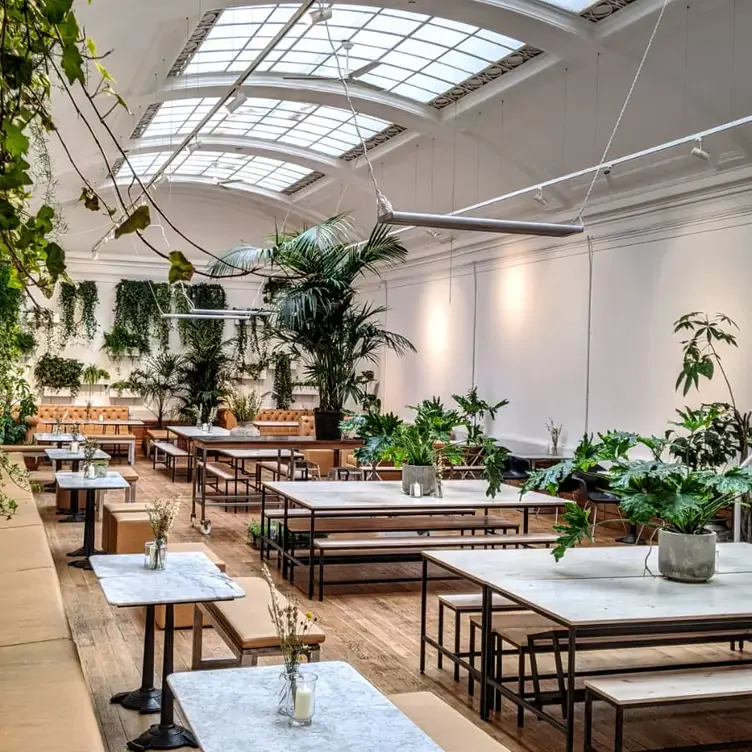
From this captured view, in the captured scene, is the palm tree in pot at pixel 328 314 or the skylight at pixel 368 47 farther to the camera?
the skylight at pixel 368 47

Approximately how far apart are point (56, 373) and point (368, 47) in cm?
1073

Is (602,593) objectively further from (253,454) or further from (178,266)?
(253,454)

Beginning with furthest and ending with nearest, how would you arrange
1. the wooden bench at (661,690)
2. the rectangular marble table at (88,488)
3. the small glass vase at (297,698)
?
the rectangular marble table at (88,488)
the wooden bench at (661,690)
the small glass vase at (297,698)

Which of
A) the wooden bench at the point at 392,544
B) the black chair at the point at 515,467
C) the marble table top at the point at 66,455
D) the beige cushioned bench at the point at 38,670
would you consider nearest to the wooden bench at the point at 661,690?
the beige cushioned bench at the point at 38,670

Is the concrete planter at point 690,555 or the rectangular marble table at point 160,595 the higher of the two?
the concrete planter at point 690,555

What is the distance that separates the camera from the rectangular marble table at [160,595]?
400cm

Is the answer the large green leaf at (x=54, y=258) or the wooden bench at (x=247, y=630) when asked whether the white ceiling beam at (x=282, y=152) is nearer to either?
the wooden bench at (x=247, y=630)

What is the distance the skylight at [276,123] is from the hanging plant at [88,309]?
5094 millimetres

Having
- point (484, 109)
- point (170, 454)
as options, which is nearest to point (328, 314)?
point (484, 109)

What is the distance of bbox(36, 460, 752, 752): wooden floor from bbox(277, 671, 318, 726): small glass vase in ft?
6.32

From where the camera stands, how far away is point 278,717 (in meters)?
2.65

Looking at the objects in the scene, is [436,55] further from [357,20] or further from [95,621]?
[95,621]

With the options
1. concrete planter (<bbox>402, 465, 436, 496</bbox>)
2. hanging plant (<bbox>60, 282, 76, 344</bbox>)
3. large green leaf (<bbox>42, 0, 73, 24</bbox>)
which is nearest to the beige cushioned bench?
large green leaf (<bbox>42, 0, 73, 24</bbox>)

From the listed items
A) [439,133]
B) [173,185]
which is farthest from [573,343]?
[173,185]
